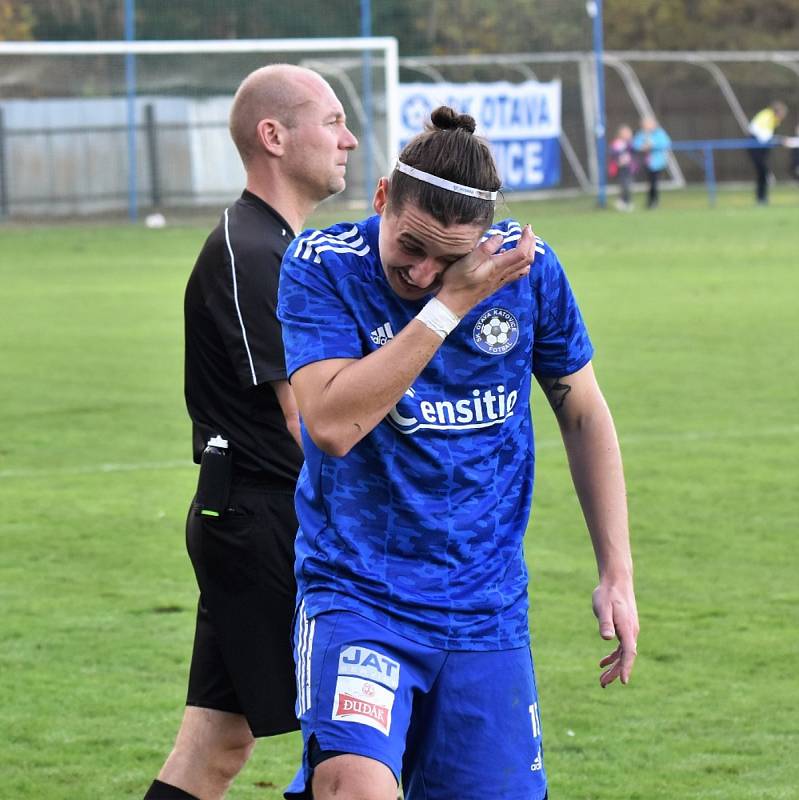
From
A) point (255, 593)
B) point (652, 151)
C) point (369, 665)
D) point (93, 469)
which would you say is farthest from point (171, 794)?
point (652, 151)

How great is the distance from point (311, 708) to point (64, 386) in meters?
11.0

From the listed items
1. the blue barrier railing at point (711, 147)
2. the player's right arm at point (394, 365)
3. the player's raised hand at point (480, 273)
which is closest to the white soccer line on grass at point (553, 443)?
the player's right arm at point (394, 365)

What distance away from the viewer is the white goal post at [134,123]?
31.9 metres

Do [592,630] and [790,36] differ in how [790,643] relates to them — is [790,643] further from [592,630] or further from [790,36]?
[790,36]

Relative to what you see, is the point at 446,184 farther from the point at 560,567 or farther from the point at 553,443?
the point at 553,443

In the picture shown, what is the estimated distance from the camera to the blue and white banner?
38.1 metres

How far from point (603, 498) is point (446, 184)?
814 mm

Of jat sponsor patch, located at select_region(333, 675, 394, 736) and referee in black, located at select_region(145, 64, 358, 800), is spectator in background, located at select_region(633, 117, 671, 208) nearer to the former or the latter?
referee in black, located at select_region(145, 64, 358, 800)

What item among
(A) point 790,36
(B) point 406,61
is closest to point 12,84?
(B) point 406,61

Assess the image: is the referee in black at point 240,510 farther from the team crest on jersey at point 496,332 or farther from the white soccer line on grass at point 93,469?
the white soccer line on grass at point 93,469

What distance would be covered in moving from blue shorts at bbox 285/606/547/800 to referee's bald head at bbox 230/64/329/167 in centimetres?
162

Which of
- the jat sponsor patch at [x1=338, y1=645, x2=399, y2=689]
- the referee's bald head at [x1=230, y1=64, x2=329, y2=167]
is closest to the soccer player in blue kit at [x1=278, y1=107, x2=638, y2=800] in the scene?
the jat sponsor patch at [x1=338, y1=645, x2=399, y2=689]

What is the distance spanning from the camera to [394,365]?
11.0 feet

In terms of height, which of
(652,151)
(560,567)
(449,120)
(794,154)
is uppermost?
(449,120)
